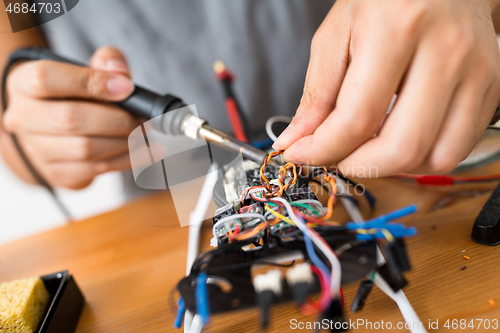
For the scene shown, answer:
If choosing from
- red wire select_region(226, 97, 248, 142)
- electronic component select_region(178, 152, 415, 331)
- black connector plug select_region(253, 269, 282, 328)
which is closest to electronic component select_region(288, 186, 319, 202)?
electronic component select_region(178, 152, 415, 331)

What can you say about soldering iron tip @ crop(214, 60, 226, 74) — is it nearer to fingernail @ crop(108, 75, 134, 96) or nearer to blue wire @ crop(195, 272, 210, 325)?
fingernail @ crop(108, 75, 134, 96)

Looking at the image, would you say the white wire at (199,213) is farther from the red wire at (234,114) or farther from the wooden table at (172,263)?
the red wire at (234,114)

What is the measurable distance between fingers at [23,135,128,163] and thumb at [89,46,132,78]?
0.44 ft

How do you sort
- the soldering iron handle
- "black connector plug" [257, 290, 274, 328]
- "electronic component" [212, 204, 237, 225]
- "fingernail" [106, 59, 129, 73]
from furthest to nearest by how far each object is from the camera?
"fingernail" [106, 59, 129, 73] → the soldering iron handle → "electronic component" [212, 204, 237, 225] → "black connector plug" [257, 290, 274, 328]

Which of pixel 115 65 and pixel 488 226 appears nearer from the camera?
pixel 488 226

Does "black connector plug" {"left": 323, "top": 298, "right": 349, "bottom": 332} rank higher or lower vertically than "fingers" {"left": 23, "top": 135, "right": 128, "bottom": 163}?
lower

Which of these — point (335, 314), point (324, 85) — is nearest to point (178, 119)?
point (324, 85)

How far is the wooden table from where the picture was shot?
0.92 ft

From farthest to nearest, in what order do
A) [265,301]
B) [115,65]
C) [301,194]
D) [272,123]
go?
[115,65], [272,123], [301,194], [265,301]

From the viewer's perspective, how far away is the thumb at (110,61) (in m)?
0.53

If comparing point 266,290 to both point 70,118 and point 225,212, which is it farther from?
point 70,118

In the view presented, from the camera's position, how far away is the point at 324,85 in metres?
0.33

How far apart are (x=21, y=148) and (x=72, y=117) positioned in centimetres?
20

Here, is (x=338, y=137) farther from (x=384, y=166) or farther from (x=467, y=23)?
(x=467, y=23)
